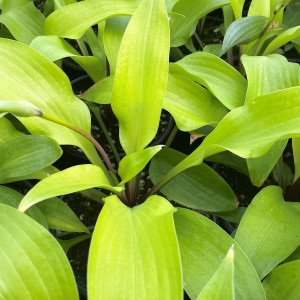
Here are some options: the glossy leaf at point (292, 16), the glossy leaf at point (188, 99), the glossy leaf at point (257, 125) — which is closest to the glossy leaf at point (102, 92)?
the glossy leaf at point (188, 99)

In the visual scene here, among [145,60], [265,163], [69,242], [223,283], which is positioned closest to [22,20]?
[145,60]

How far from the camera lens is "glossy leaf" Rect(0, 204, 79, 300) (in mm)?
547

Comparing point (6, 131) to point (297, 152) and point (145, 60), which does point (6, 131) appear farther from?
point (297, 152)

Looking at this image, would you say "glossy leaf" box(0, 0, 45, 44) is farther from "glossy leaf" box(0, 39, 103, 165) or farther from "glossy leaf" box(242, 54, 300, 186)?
"glossy leaf" box(242, 54, 300, 186)

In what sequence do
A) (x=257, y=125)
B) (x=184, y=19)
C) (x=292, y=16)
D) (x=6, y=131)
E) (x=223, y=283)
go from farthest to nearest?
(x=292, y=16) < (x=184, y=19) < (x=6, y=131) < (x=257, y=125) < (x=223, y=283)

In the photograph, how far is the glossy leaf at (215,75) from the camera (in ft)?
2.63

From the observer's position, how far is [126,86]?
0.70m

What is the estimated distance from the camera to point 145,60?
2.30 feet

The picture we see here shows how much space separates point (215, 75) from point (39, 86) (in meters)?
0.33

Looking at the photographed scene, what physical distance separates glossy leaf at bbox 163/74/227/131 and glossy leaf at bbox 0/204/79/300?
13.0 inches

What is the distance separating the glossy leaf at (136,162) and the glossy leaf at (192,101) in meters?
0.14

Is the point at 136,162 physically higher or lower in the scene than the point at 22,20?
lower

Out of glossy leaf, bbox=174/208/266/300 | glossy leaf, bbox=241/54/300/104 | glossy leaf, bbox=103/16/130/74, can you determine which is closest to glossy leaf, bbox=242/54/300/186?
glossy leaf, bbox=241/54/300/104

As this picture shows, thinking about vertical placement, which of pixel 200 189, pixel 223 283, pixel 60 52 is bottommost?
pixel 200 189
